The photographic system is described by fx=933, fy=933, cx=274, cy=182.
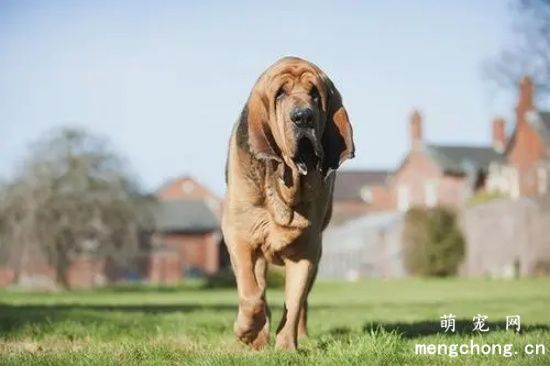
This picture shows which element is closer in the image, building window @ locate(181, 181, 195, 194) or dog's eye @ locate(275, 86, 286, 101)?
dog's eye @ locate(275, 86, 286, 101)

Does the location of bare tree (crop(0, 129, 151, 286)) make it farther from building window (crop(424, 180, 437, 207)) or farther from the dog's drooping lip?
the dog's drooping lip

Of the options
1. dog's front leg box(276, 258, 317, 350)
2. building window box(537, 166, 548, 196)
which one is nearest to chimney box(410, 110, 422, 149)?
building window box(537, 166, 548, 196)

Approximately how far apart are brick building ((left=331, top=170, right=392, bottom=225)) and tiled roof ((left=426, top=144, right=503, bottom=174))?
80.6ft

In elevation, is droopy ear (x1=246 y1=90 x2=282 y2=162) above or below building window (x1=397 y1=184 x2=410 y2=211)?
above

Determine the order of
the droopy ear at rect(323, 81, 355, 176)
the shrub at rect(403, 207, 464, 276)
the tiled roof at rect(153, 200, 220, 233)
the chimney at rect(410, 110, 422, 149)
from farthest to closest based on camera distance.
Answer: the tiled roof at rect(153, 200, 220, 233) → the chimney at rect(410, 110, 422, 149) → the shrub at rect(403, 207, 464, 276) → the droopy ear at rect(323, 81, 355, 176)

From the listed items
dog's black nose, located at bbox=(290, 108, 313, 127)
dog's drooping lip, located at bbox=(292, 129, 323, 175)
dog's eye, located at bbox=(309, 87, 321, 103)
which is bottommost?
dog's drooping lip, located at bbox=(292, 129, 323, 175)

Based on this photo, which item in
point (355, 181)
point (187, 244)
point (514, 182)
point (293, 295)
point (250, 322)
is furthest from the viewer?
point (355, 181)

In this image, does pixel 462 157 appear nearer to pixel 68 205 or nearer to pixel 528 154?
pixel 528 154

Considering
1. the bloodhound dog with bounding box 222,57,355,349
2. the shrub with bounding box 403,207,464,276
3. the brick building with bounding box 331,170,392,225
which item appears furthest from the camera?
the brick building with bounding box 331,170,392,225

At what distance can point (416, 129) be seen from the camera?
8281 cm

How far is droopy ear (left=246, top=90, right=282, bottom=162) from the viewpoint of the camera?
647 centimetres

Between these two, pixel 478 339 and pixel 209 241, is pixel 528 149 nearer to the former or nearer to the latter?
pixel 209 241

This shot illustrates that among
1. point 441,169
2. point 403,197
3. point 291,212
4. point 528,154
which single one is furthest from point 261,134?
point 403,197

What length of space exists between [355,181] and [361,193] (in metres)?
2.06
